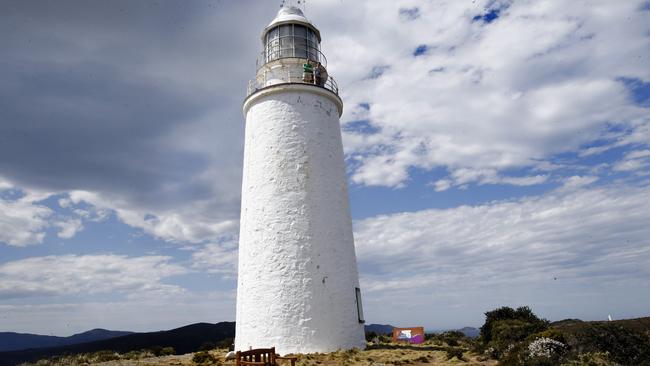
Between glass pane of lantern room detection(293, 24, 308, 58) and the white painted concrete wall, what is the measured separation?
8.12 feet

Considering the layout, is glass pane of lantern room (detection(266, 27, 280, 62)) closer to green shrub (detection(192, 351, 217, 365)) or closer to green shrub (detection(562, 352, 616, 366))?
green shrub (detection(192, 351, 217, 365))

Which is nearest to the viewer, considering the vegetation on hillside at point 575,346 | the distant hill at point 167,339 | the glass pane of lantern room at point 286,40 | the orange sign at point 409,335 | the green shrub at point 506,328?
the vegetation on hillside at point 575,346

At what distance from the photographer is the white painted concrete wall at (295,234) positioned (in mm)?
14375

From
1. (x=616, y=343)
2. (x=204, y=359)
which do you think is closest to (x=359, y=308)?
(x=204, y=359)

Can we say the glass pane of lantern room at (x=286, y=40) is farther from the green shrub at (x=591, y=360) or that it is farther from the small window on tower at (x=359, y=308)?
the green shrub at (x=591, y=360)

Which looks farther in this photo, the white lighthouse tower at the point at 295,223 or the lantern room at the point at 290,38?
the lantern room at the point at 290,38

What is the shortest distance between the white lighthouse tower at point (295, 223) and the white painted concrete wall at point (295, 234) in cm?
3

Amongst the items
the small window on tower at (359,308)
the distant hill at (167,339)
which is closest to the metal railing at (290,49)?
the small window on tower at (359,308)

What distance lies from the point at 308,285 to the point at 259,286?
5.75 feet

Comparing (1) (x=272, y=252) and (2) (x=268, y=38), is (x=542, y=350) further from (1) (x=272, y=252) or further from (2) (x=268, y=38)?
(2) (x=268, y=38)

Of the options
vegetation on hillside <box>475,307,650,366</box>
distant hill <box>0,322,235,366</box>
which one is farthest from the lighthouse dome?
distant hill <box>0,322,235,366</box>

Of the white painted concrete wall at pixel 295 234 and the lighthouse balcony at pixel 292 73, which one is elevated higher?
the lighthouse balcony at pixel 292 73

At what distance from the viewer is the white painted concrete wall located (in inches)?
566

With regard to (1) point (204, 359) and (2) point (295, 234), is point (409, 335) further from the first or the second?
(1) point (204, 359)
